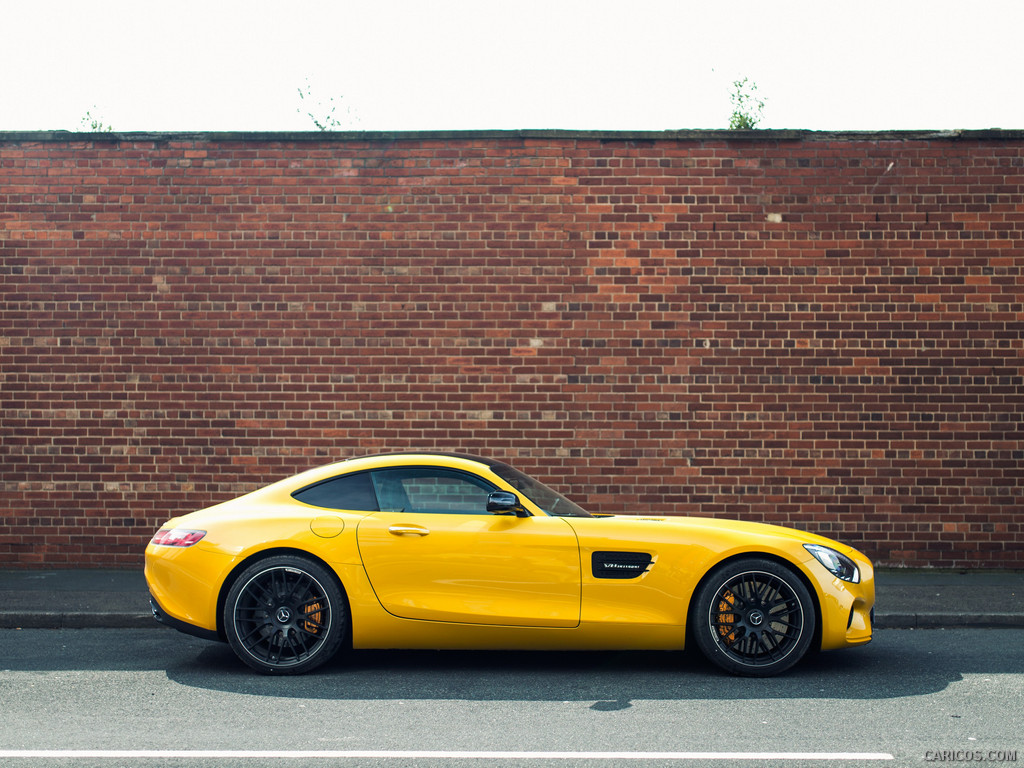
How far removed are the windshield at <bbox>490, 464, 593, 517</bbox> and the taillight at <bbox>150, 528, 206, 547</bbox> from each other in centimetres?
191

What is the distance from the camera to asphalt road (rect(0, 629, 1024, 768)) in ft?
14.5

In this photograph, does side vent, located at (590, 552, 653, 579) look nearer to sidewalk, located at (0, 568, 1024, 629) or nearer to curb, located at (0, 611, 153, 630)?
sidewalk, located at (0, 568, 1024, 629)

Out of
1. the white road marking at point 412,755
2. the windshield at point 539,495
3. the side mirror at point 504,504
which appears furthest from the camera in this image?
the windshield at point 539,495

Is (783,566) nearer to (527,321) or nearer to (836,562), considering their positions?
(836,562)

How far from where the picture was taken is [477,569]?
591 cm

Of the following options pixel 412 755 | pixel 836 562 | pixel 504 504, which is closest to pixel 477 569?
pixel 504 504

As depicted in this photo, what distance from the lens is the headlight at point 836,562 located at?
19.5 ft

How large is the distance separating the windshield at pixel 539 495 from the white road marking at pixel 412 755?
6.48 ft

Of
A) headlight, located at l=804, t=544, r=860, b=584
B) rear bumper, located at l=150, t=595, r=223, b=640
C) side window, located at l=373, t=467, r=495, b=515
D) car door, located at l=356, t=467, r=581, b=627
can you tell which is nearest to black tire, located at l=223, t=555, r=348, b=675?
rear bumper, located at l=150, t=595, r=223, b=640

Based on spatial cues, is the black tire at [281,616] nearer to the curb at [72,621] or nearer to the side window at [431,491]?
the side window at [431,491]

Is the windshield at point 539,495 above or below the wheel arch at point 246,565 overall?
above

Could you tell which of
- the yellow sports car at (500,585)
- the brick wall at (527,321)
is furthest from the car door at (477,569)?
the brick wall at (527,321)

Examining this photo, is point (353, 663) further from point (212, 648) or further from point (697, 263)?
point (697, 263)

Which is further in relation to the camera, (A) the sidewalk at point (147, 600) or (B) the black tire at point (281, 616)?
(A) the sidewalk at point (147, 600)
